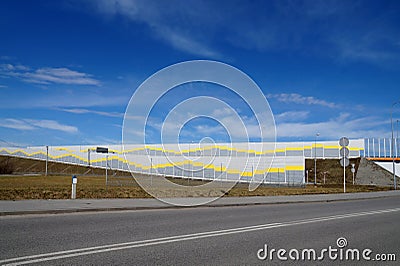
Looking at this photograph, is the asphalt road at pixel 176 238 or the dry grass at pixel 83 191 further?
the dry grass at pixel 83 191

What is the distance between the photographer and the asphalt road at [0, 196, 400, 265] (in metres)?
6.55

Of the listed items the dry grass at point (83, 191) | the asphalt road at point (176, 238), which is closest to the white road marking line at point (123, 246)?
the asphalt road at point (176, 238)

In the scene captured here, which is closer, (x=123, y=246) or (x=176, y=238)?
(x=123, y=246)

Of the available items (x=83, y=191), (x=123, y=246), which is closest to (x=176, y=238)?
(x=123, y=246)

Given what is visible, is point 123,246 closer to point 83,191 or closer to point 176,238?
point 176,238

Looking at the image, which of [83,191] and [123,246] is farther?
[83,191]

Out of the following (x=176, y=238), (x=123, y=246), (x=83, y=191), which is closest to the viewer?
(x=123, y=246)

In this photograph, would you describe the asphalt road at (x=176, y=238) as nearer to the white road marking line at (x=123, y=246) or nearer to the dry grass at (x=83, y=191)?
the white road marking line at (x=123, y=246)

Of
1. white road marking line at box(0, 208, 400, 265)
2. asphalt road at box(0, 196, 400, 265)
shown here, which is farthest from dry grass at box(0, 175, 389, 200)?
white road marking line at box(0, 208, 400, 265)

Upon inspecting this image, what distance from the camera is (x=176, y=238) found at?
8.50 m

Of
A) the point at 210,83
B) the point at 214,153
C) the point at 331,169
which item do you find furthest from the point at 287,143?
the point at 210,83

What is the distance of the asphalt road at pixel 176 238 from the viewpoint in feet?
21.5

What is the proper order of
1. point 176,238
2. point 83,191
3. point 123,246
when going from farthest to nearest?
point 83,191 → point 176,238 → point 123,246

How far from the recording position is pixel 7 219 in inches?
428
